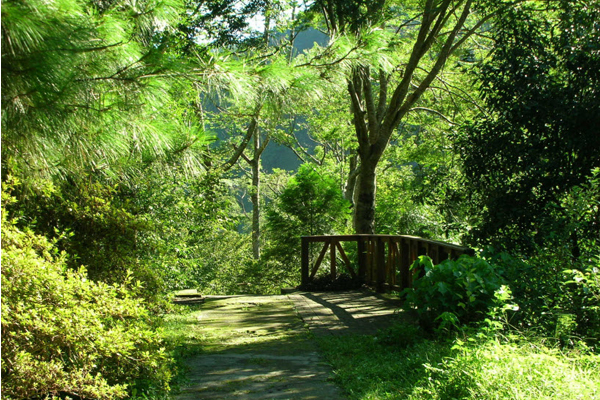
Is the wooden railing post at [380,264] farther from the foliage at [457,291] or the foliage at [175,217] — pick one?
the foliage at [457,291]

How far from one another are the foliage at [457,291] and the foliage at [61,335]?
2484 mm

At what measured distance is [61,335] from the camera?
10.3 feet

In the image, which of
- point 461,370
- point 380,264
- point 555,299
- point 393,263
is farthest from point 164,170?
point 380,264

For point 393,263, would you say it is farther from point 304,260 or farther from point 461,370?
point 461,370

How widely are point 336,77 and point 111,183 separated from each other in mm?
2445

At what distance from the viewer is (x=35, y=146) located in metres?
3.01

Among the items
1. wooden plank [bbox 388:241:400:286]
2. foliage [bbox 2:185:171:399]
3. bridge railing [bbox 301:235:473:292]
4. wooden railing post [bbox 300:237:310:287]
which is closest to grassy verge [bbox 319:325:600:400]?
Result: foliage [bbox 2:185:171:399]

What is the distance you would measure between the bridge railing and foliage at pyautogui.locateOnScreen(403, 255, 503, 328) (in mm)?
1229

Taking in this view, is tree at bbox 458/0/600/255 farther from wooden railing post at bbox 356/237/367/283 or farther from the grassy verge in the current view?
wooden railing post at bbox 356/237/367/283

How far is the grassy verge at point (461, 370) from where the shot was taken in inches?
120

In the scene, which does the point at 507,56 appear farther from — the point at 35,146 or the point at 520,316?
the point at 35,146

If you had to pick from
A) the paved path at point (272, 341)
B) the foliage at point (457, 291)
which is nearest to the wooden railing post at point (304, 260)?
the paved path at point (272, 341)

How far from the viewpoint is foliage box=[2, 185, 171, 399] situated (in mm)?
3012

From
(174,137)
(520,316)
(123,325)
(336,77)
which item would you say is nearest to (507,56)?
(336,77)
